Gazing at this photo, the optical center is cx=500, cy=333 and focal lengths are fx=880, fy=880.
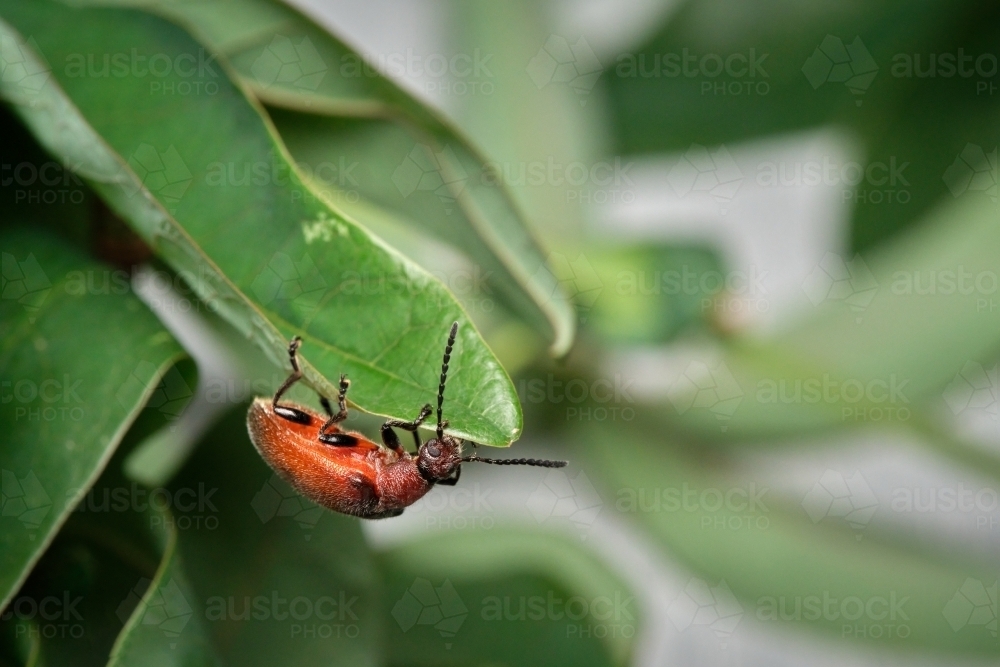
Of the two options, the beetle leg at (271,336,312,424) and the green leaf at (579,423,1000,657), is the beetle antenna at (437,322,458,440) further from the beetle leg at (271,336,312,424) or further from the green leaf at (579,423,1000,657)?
the green leaf at (579,423,1000,657)

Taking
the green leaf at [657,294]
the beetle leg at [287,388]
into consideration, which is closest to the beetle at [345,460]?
the beetle leg at [287,388]

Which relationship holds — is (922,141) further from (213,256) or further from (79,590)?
(79,590)

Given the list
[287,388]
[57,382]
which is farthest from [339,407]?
[57,382]

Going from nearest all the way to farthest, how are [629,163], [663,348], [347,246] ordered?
[347,246] < [663,348] < [629,163]

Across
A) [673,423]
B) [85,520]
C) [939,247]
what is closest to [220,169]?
[85,520]

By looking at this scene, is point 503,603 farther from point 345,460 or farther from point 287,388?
point 287,388

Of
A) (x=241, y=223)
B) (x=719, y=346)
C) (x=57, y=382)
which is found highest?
(x=241, y=223)
